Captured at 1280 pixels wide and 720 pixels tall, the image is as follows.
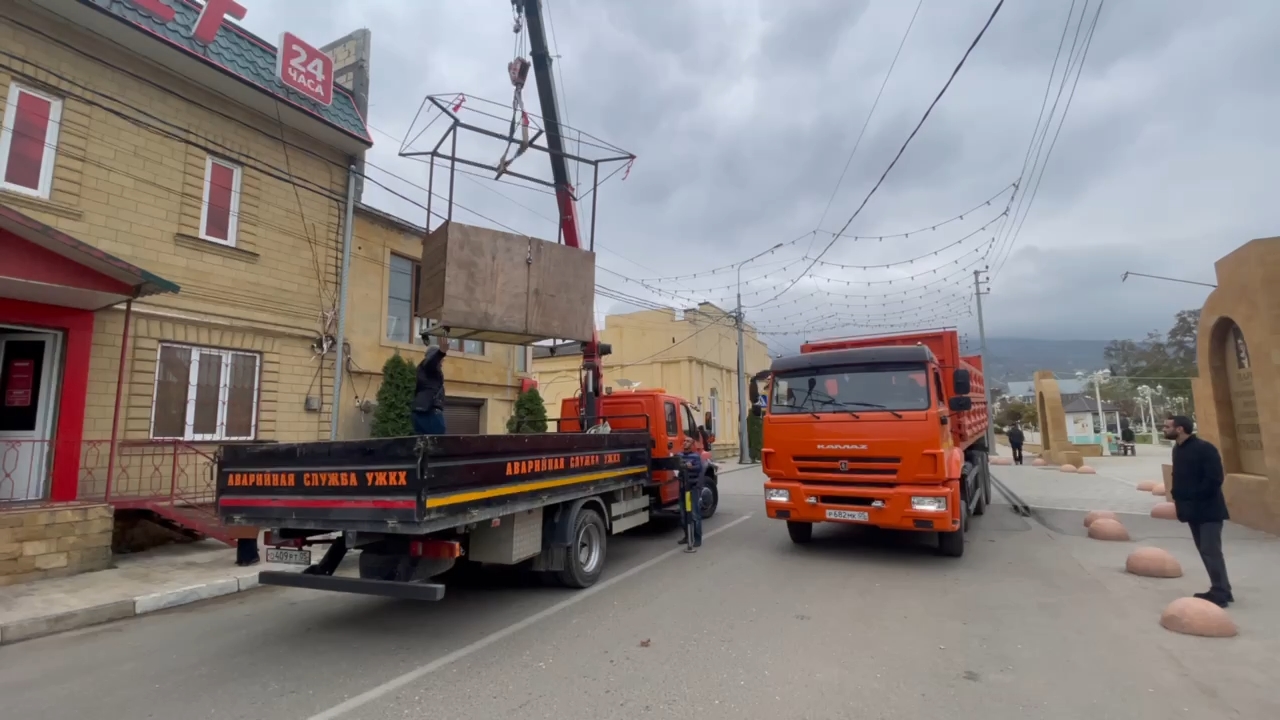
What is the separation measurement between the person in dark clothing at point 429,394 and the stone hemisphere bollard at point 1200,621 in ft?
22.7

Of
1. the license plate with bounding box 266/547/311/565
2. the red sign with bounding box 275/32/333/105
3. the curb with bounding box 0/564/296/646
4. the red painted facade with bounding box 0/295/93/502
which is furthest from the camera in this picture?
the red sign with bounding box 275/32/333/105

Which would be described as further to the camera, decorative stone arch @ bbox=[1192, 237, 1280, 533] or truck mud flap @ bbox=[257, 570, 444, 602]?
decorative stone arch @ bbox=[1192, 237, 1280, 533]

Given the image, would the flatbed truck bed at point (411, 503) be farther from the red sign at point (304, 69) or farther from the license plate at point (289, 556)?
the red sign at point (304, 69)

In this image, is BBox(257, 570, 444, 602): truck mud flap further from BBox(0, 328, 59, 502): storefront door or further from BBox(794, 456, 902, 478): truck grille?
BBox(0, 328, 59, 502): storefront door

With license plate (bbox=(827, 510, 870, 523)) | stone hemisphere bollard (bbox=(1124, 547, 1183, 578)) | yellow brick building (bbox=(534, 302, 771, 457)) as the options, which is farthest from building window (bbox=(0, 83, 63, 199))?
yellow brick building (bbox=(534, 302, 771, 457))

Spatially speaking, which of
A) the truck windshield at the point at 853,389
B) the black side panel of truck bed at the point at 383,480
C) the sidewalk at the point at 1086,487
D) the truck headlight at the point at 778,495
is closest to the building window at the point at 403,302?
the truck windshield at the point at 853,389

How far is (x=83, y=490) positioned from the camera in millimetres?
8188

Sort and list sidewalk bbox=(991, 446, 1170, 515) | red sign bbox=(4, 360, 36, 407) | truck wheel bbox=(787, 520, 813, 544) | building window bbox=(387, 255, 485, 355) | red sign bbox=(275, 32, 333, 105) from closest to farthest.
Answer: red sign bbox=(4, 360, 36, 407), truck wheel bbox=(787, 520, 813, 544), red sign bbox=(275, 32, 333, 105), sidewalk bbox=(991, 446, 1170, 515), building window bbox=(387, 255, 485, 355)

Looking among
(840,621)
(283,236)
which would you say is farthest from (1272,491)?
Answer: (283,236)

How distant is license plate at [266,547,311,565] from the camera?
5261mm

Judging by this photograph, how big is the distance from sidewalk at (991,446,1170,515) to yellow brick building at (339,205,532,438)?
466 inches

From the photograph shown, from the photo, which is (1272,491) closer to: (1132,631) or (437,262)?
(1132,631)

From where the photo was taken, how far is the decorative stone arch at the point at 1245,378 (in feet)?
28.1

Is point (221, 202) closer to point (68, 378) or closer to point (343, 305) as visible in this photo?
point (343, 305)
